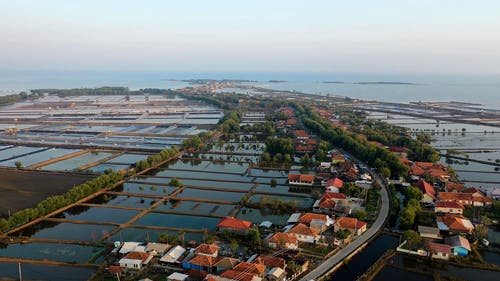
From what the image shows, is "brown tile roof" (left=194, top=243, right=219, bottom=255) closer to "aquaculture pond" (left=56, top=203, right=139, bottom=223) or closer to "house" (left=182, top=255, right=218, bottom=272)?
"house" (left=182, top=255, right=218, bottom=272)

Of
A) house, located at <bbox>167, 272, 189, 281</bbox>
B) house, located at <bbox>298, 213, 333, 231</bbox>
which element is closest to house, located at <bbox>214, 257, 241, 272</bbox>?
house, located at <bbox>167, 272, 189, 281</bbox>

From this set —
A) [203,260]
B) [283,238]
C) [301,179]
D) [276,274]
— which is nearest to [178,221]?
[203,260]

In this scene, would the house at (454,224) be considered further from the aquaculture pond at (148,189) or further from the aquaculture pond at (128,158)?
the aquaculture pond at (128,158)

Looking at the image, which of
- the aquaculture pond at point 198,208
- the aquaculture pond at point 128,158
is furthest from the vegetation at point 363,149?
the aquaculture pond at point 128,158

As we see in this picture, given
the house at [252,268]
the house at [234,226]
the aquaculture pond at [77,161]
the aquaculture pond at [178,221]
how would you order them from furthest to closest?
the aquaculture pond at [77,161]
the aquaculture pond at [178,221]
the house at [234,226]
the house at [252,268]

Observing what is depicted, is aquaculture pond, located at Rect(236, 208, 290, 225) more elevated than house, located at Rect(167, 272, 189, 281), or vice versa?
house, located at Rect(167, 272, 189, 281)

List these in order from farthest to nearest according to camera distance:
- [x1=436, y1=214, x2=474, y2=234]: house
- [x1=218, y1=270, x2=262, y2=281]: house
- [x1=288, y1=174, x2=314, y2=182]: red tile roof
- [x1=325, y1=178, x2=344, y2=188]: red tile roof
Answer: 1. [x1=288, y1=174, x2=314, y2=182]: red tile roof
2. [x1=325, y1=178, x2=344, y2=188]: red tile roof
3. [x1=436, y1=214, x2=474, y2=234]: house
4. [x1=218, y1=270, x2=262, y2=281]: house
